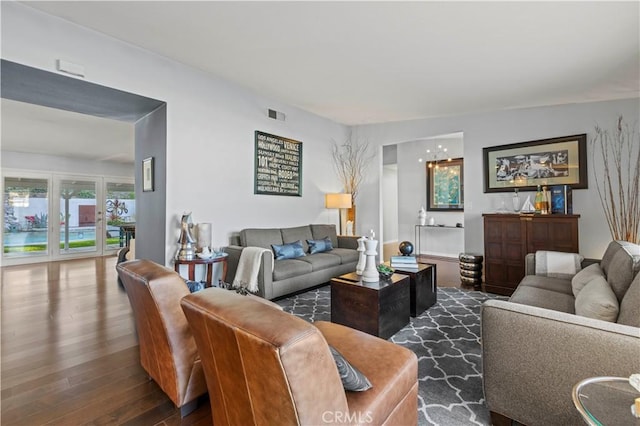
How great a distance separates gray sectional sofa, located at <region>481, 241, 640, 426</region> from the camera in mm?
1229

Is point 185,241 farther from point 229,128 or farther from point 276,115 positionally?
point 276,115

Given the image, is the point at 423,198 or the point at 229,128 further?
the point at 423,198

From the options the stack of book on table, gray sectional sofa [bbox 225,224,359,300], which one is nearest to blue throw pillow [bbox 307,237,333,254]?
gray sectional sofa [bbox 225,224,359,300]

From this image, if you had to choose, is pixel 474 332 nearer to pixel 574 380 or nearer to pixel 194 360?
pixel 574 380

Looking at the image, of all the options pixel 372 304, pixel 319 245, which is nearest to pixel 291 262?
pixel 319 245

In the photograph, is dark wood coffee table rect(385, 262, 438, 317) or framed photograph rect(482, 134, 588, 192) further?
framed photograph rect(482, 134, 588, 192)

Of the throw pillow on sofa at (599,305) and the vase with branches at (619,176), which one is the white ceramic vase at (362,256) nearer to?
the throw pillow on sofa at (599,305)

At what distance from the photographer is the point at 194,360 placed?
168cm

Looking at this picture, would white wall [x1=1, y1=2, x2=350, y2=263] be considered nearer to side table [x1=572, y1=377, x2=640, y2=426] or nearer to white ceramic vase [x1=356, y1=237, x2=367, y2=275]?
white ceramic vase [x1=356, y1=237, x2=367, y2=275]

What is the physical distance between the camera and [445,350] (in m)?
2.41

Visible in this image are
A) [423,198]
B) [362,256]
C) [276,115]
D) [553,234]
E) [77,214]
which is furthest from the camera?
[77,214]

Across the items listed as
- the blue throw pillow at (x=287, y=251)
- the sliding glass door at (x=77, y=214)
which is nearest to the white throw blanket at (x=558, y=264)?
the blue throw pillow at (x=287, y=251)

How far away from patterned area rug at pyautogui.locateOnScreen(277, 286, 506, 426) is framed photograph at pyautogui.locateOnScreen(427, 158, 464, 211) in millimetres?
3317

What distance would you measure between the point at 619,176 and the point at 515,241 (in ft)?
4.78
